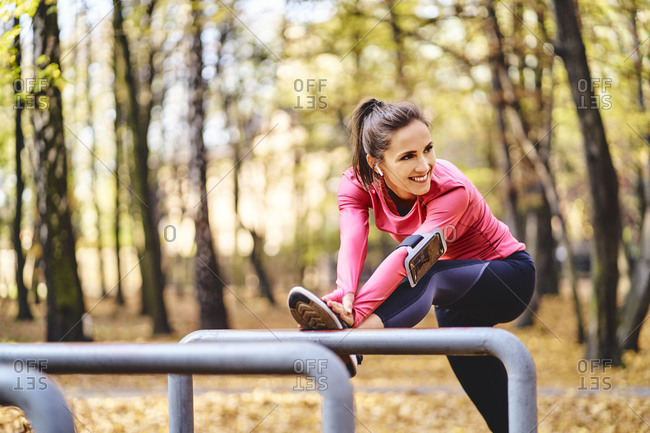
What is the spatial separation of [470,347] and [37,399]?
0.98 metres

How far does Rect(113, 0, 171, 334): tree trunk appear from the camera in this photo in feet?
39.1

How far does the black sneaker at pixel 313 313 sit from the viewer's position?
2053mm

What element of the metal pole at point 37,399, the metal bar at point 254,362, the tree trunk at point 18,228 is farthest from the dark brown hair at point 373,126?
the tree trunk at point 18,228

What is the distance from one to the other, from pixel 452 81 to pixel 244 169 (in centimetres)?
1021

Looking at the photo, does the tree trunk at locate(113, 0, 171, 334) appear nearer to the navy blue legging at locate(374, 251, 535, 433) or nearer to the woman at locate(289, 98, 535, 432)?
the woman at locate(289, 98, 535, 432)

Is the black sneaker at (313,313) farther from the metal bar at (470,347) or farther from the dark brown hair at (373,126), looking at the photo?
the dark brown hair at (373,126)

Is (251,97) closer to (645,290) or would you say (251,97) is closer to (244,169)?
(244,169)

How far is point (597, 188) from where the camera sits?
24.6 feet

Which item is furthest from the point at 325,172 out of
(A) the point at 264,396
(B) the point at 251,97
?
(A) the point at 264,396

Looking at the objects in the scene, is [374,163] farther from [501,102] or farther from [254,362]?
[501,102]

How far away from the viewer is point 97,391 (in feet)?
24.8

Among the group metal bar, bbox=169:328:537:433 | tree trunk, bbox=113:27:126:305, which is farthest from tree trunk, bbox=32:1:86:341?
metal bar, bbox=169:328:537:433

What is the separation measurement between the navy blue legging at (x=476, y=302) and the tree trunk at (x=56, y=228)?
6.00 metres

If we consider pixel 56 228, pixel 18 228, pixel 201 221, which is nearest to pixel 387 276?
pixel 56 228
